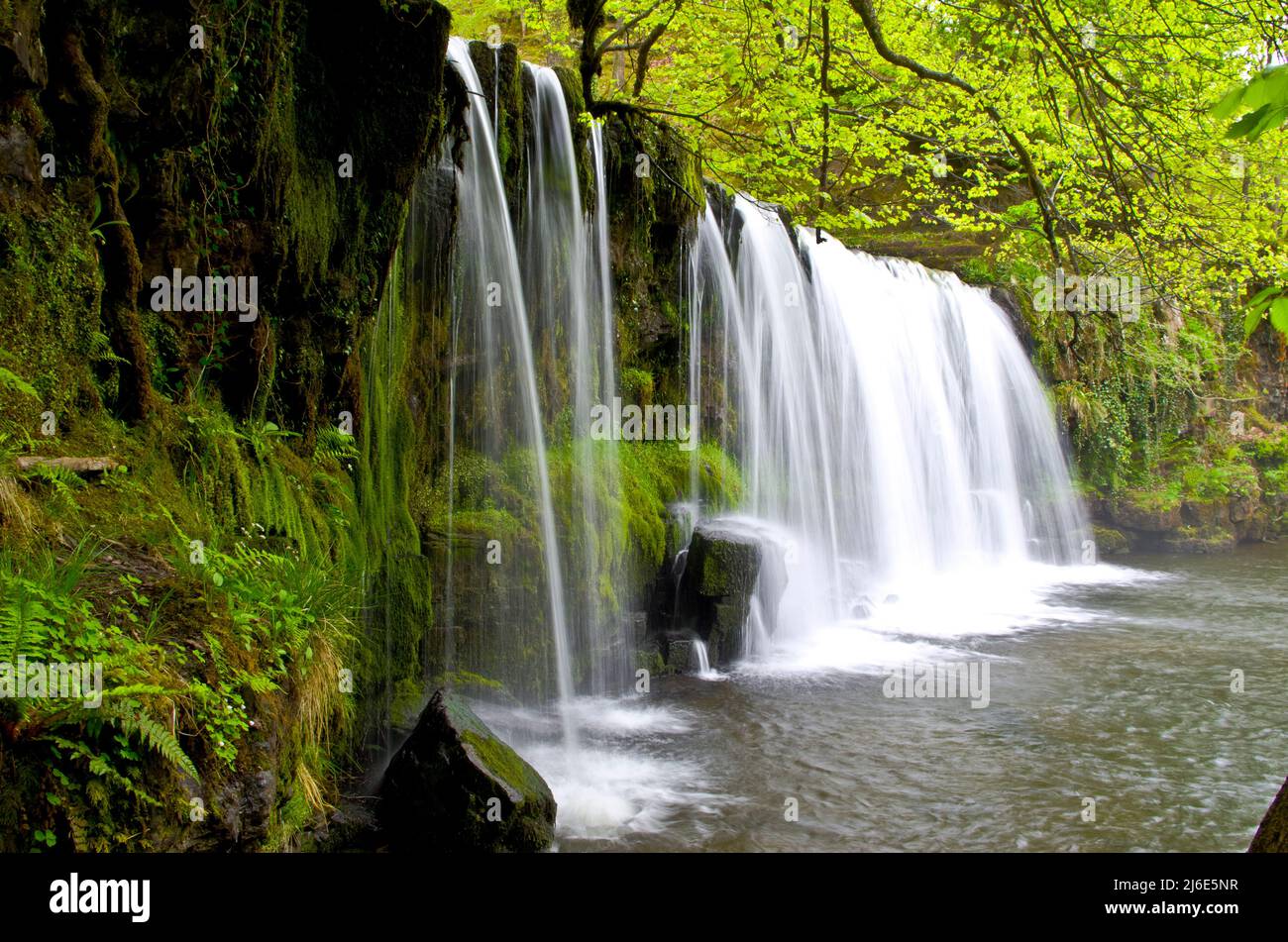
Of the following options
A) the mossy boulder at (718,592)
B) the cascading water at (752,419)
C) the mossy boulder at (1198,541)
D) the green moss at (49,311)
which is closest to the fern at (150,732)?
the green moss at (49,311)

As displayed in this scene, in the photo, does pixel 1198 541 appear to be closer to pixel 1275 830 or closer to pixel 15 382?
pixel 1275 830

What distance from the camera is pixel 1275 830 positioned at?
1.99 metres

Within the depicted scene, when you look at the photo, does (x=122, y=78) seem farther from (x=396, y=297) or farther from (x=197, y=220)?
(x=396, y=297)

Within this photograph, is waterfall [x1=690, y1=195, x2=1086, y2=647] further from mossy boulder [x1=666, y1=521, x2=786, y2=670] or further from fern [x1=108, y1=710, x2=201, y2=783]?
fern [x1=108, y1=710, x2=201, y2=783]

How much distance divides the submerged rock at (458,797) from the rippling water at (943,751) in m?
0.40

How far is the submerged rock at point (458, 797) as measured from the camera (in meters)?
5.41

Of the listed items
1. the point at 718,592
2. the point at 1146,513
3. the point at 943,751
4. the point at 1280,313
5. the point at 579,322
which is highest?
the point at 579,322

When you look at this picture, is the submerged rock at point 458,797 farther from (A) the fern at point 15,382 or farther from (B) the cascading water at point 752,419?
(A) the fern at point 15,382

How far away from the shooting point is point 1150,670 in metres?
10.1

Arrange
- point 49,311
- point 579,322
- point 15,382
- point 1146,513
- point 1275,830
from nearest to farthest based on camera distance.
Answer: point 1275,830 < point 15,382 < point 49,311 < point 579,322 < point 1146,513

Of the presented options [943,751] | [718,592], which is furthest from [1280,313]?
[718,592]

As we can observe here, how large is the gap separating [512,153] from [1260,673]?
1001 cm

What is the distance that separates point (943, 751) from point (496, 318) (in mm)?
5628
